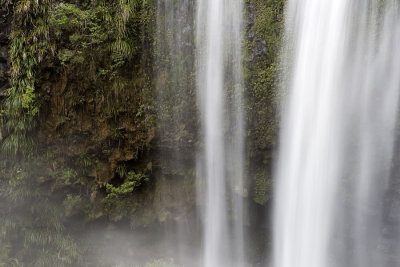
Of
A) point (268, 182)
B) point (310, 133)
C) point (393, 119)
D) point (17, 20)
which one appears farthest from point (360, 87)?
point (17, 20)

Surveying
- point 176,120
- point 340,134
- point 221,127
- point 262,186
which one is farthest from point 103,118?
point 340,134

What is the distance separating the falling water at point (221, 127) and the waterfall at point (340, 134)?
0.85 meters

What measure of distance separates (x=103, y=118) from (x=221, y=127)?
7.05 feet

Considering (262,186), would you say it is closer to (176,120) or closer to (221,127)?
(221,127)

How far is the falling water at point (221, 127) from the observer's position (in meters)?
4.87

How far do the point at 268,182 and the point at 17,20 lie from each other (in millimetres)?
5136

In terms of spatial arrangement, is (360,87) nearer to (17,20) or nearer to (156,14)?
(156,14)

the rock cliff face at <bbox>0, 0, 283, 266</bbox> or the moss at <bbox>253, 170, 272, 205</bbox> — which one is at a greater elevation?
the rock cliff face at <bbox>0, 0, 283, 266</bbox>

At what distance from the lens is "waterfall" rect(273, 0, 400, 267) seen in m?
4.23

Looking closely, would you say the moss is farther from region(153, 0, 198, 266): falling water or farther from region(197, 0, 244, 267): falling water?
region(153, 0, 198, 266): falling water

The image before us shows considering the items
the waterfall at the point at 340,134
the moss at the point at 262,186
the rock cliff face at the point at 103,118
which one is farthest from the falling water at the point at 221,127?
the waterfall at the point at 340,134

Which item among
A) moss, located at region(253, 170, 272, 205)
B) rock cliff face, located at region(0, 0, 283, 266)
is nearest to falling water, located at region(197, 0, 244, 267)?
rock cliff face, located at region(0, 0, 283, 266)

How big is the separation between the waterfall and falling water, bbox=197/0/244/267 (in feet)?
2.79

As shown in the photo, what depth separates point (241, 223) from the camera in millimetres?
5703
